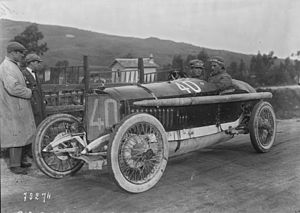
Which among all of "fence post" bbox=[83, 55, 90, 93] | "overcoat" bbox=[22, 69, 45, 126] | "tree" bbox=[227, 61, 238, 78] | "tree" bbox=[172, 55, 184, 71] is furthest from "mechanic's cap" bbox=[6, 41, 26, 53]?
"tree" bbox=[227, 61, 238, 78]

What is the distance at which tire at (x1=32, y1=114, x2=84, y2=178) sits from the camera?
4.11 metres

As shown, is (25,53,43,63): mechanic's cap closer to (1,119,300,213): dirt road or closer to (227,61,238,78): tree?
(1,119,300,213): dirt road

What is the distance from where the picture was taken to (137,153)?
12.0 feet

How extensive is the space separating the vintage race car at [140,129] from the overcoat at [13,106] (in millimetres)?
203

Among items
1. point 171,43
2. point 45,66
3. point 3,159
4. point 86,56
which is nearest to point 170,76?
point 171,43

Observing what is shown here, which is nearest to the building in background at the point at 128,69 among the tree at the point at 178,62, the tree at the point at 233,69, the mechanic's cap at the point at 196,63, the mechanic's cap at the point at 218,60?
the tree at the point at 178,62

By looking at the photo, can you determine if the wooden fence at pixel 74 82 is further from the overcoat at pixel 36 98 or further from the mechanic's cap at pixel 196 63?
the mechanic's cap at pixel 196 63

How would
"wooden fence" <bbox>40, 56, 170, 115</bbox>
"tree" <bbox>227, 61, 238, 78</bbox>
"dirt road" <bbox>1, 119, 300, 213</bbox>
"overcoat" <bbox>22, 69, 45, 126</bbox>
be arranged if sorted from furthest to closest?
"tree" <bbox>227, 61, 238, 78</bbox> < "wooden fence" <bbox>40, 56, 170, 115</bbox> < "overcoat" <bbox>22, 69, 45, 126</bbox> < "dirt road" <bbox>1, 119, 300, 213</bbox>

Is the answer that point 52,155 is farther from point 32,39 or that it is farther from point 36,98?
point 32,39

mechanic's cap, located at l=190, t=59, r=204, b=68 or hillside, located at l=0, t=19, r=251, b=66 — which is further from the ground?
hillside, located at l=0, t=19, r=251, b=66

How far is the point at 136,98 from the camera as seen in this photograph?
4047 mm

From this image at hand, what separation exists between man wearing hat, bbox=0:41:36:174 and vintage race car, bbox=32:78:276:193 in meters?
0.20

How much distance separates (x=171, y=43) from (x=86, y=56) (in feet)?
3.93

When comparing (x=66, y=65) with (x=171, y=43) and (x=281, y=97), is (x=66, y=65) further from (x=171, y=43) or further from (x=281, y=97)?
(x=281, y=97)
